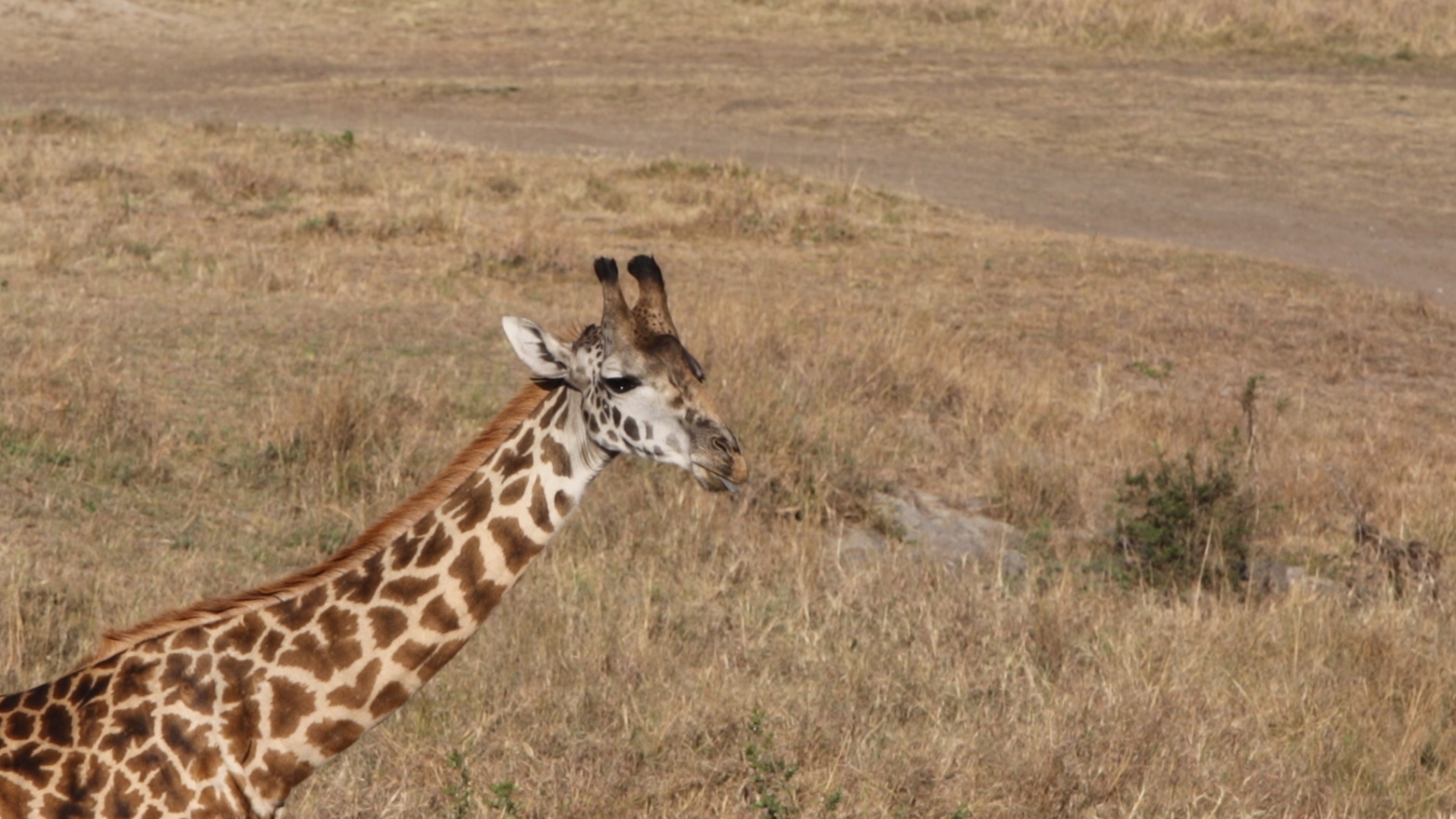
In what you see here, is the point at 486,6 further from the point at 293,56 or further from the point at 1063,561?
the point at 1063,561

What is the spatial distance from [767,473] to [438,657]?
494cm

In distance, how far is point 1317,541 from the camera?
30.2 feet

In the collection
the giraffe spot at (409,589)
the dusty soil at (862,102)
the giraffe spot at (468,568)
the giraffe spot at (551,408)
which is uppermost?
the giraffe spot at (551,408)

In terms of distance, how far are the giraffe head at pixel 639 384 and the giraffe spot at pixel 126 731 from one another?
1.18 meters

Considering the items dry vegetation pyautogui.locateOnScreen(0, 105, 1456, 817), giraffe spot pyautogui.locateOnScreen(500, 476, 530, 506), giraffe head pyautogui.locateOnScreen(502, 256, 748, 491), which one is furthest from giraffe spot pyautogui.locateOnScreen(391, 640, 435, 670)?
dry vegetation pyautogui.locateOnScreen(0, 105, 1456, 817)

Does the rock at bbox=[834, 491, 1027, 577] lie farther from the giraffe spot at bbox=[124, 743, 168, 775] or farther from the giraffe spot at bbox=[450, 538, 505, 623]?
the giraffe spot at bbox=[124, 743, 168, 775]

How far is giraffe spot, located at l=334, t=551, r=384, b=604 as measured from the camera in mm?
4125

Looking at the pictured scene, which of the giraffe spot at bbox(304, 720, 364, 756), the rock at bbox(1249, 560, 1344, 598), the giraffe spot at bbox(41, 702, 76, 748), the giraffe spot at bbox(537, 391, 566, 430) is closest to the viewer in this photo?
the giraffe spot at bbox(41, 702, 76, 748)

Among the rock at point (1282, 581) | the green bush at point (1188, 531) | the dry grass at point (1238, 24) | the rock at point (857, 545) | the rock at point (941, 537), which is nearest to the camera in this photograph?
the rock at point (1282, 581)

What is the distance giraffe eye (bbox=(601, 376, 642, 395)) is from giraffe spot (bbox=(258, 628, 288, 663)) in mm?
947

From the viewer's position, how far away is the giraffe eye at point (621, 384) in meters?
4.11

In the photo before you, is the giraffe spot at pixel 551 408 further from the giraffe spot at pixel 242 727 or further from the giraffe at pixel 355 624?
the giraffe spot at pixel 242 727

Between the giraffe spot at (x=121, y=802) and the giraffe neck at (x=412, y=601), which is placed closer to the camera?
the giraffe spot at (x=121, y=802)

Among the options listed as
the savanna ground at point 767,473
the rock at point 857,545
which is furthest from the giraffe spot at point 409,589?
the rock at point 857,545
